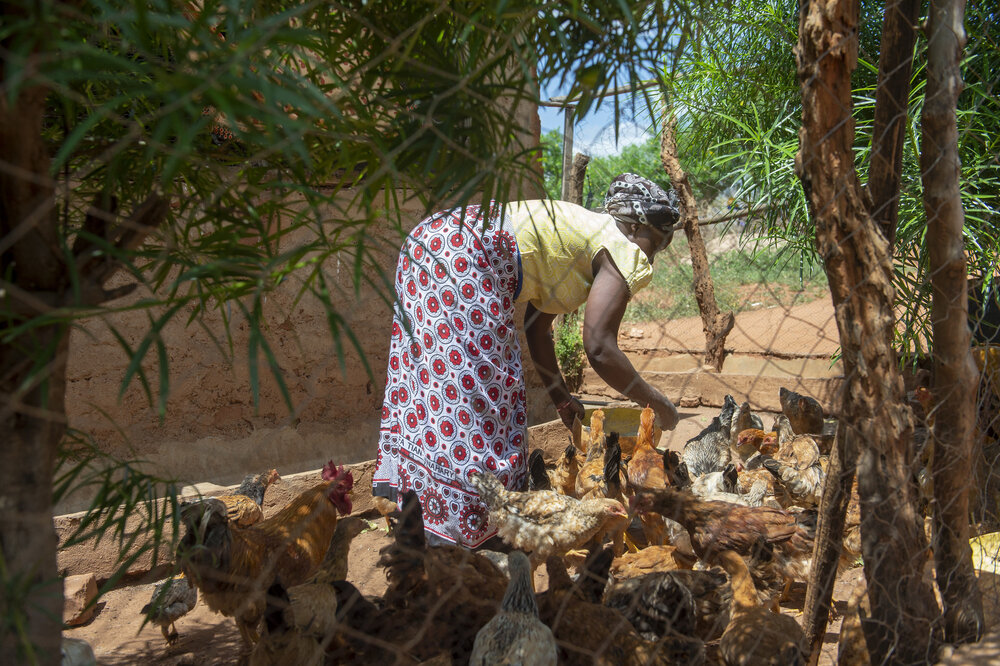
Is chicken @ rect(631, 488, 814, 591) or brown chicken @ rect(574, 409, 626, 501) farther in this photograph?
brown chicken @ rect(574, 409, 626, 501)

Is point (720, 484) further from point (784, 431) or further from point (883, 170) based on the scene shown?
point (883, 170)

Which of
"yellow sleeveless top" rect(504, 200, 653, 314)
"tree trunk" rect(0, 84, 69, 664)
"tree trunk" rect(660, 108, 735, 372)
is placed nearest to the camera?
"tree trunk" rect(0, 84, 69, 664)

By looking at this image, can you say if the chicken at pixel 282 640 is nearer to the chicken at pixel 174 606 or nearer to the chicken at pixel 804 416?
the chicken at pixel 174 606

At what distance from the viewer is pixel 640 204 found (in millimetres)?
2734

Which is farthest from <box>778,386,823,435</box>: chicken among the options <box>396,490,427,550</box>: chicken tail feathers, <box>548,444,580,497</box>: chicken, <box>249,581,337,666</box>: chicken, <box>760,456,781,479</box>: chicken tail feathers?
<box>249,581,337,666</box>: chicken

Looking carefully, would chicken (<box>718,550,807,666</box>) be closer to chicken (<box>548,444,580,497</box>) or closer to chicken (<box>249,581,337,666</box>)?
chicken (<box>249,581,337,666</box>)

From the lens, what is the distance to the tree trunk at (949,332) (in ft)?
6.18

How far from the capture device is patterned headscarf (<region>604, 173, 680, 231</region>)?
8.98ft

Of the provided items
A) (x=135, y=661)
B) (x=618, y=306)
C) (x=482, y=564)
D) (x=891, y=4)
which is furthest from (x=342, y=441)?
(x=891, y=4)

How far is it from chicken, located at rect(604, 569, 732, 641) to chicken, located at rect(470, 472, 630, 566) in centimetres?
32

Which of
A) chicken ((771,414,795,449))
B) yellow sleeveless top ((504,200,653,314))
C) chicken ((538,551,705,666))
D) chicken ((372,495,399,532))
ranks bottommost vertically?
chicken ((372,495,399,532))

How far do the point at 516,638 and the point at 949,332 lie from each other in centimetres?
150

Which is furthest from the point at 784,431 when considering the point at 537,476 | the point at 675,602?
the point at 675,602

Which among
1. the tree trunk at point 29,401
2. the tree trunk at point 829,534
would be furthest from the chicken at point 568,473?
the tree trunk at point 29,401
